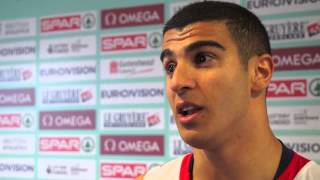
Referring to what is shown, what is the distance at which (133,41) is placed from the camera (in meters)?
2.07

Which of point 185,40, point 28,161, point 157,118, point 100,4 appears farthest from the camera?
point 28,161

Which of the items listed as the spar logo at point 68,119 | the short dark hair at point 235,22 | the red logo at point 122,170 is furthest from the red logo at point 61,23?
the short dark hair at point 235,22

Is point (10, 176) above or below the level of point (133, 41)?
below

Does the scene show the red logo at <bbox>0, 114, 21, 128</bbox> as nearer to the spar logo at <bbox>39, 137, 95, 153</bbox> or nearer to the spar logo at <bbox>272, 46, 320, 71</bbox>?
the spar logo at <bbox>39, 137, 95, 153</bbox>

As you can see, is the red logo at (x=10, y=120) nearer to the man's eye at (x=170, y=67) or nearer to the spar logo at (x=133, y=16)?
the spar logo at (x=133, y=16)

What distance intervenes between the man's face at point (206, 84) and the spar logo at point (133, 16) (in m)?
1.26

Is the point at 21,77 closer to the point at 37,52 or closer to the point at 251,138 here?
the point at 37,52

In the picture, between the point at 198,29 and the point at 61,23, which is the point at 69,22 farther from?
the point at 198,29

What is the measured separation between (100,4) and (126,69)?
37 cm

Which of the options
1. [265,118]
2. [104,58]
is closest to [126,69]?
[104,58]

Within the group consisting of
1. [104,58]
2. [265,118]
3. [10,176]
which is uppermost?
[104,58]

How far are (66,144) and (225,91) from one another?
5.25ft

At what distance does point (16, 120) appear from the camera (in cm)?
235

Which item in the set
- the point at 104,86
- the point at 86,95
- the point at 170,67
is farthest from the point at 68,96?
the point at 170,67
